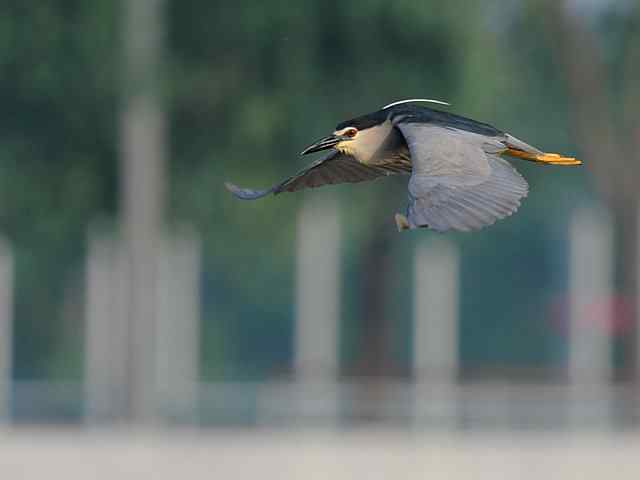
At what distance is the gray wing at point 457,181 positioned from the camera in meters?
5.41

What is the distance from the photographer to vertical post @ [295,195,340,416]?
31.7 metres

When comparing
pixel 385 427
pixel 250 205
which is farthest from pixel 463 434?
pixel 250 205

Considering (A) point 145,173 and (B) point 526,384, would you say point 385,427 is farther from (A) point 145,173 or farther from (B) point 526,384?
(B) point 526,384

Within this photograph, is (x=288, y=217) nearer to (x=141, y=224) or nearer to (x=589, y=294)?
(x=589, y=294)

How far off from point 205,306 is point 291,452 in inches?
1484

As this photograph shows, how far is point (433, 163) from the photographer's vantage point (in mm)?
5930

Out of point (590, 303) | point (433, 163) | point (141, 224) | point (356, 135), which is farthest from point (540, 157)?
point (590, 303)

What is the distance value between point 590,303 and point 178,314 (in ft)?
22.7

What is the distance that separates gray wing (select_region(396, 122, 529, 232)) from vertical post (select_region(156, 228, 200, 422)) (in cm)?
2517

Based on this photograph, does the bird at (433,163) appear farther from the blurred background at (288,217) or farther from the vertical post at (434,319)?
the vertical post at (434,319)

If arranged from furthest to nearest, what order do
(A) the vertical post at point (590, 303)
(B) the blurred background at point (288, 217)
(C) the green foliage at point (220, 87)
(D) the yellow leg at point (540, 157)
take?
(A) the vertical post at point (590, 303) < (C) the green foliage at point (220, 87) < (B) the blurred background at point (288, 217) < (D) the yellow leg at point (540, 157)

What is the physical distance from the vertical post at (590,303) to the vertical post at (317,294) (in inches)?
150

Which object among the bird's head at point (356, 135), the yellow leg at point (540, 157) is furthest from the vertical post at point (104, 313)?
the yellow leg at point (540, 157)

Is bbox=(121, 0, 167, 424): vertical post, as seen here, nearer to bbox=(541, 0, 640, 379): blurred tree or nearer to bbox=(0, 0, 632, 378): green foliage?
bbox=(0, 0, 632, 378): green foliage
